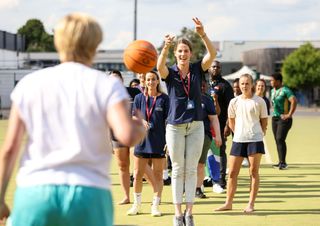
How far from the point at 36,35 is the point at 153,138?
419 feet

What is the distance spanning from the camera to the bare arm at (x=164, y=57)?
8547 millimetres

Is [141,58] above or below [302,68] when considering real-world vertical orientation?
above

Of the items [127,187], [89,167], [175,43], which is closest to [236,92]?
[127,187]

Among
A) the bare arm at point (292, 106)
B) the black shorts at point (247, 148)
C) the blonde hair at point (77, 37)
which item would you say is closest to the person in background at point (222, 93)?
the black shorts at point (247, 148)

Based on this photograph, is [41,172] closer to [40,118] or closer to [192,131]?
[40,118]

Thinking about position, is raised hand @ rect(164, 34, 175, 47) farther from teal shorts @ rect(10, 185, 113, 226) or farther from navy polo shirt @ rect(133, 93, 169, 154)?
teal shorts @ rect(10, 185, 113, 226)

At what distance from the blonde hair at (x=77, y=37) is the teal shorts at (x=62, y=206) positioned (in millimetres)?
727

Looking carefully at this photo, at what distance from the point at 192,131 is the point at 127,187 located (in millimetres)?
2336

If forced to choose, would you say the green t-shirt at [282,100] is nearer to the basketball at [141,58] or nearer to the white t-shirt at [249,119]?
the white t-shirt at [249,119]

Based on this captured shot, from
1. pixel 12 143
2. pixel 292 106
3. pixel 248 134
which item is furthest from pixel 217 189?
pixel 12 143

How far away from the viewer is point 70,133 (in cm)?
396

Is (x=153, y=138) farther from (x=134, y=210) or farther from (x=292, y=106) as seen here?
(x=292, y=106)

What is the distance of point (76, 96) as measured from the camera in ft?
13.0

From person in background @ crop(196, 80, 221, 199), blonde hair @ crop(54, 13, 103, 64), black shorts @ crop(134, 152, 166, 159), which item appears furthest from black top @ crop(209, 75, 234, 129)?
blonde hair @ crop(54, 13, 103, 64)
